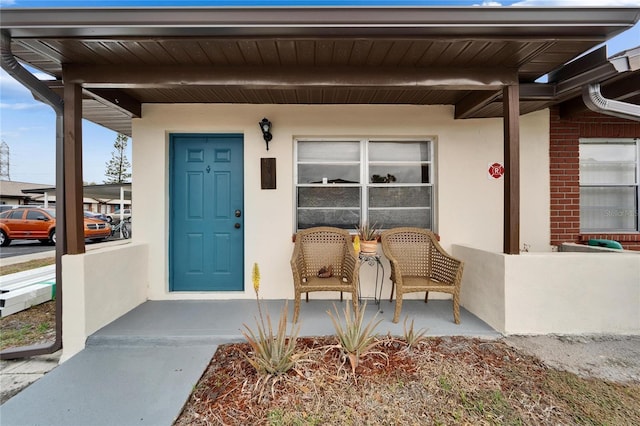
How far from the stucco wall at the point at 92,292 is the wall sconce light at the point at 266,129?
82.9 inches

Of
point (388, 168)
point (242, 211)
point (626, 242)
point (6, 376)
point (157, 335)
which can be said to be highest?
point (388, 168)

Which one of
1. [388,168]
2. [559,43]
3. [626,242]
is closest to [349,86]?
[388,168]

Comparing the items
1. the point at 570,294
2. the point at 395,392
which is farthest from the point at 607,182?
the point at 395,392

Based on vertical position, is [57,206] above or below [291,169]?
below

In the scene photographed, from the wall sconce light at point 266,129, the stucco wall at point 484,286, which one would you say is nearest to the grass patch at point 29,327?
the wall sconce light at point 266,129

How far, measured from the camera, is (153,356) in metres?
2.52

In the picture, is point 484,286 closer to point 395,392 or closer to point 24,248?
point 395,392

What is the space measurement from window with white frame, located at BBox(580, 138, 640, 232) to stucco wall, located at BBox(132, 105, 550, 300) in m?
0.68

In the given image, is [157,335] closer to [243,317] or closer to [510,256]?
[243,317]

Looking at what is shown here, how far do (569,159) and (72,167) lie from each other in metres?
5.88

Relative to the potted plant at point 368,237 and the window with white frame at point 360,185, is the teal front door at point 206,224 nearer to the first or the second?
the window with white frame at point 360,185

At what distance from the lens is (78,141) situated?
273 centimetres

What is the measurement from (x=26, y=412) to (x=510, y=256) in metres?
3.98

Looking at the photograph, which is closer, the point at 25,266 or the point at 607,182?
the point at 607,182
